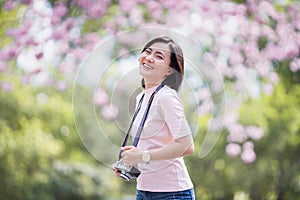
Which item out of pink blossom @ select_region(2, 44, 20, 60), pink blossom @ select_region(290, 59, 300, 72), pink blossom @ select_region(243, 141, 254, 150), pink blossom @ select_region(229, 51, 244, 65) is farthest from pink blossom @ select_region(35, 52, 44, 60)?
pink blossom @ select_region(290, 59, 300, 72)

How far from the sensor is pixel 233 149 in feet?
10.6

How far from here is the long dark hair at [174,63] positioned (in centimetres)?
131

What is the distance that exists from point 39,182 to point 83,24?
81cm

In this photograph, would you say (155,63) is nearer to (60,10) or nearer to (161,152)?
(161,152)

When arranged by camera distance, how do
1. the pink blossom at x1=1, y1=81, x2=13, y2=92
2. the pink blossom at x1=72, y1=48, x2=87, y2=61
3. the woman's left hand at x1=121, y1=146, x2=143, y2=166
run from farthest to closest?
the pink blossom at x1=1, y1=81, x2=13, y2=92, the pink blossom at x1=72, y1=48, x2=87, y2=61, the woman's left hand at x1=121, y1=146, x2=143, y2=166

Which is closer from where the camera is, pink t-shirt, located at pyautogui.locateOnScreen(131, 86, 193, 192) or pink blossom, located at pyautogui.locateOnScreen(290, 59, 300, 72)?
pink t-shirt, located at pyautogui.locateOnScreen(131, 86, 193, 192)

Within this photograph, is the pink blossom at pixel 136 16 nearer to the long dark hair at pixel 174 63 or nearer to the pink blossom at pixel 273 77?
the pink blossom at pixel 273 77

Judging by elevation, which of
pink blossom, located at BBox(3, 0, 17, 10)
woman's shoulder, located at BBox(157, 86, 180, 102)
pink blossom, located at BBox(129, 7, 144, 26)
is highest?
pink blossom, located at BBox(3, 0, 17, 10)

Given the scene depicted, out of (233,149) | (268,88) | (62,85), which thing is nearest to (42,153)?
(62,85)

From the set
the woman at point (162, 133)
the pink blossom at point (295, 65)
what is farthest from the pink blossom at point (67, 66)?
the woman at point (162, 133)

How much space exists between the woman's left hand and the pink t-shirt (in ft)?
0.12

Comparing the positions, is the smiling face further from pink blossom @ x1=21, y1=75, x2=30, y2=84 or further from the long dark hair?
pink blossom @ x1=21, y1=75, x2=30, y2=84

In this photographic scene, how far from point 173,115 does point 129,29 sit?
6.06ft

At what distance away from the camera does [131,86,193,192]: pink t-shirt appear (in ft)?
4.10
